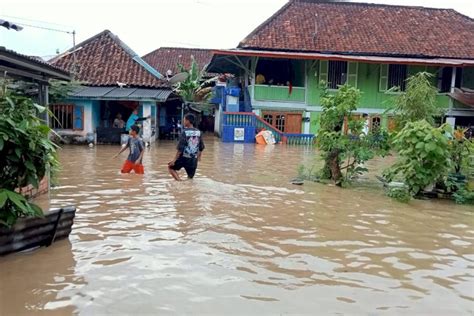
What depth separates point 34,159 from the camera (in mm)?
4516

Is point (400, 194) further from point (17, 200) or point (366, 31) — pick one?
point (366, 31)

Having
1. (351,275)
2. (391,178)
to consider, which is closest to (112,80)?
(391,178)

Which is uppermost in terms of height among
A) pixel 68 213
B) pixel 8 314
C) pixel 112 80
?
pixel 112 80

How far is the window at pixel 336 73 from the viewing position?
79.0 feet

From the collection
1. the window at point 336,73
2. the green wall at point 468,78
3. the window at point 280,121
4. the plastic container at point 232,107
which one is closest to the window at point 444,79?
the green wall at point 468,78

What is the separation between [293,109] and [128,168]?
1444 centimetres

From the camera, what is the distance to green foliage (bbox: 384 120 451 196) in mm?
8445

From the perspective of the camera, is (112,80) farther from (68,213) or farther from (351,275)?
(351,275)

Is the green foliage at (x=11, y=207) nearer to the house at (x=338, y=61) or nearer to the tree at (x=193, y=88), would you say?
the house at (x=338, y=61)

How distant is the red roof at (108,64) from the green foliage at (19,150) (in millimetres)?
16498

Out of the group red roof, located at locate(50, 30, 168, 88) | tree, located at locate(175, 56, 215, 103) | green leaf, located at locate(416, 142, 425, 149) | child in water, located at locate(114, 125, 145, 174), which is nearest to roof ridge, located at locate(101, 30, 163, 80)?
red roof, located at locate(50, 30, 168, 88)

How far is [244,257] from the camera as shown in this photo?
4977 millimetres

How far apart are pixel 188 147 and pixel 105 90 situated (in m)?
11.9

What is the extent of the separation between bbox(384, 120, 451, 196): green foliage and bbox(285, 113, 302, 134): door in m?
14.8
